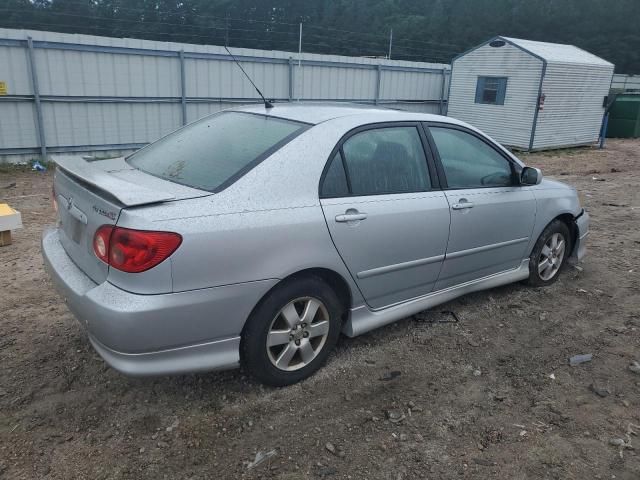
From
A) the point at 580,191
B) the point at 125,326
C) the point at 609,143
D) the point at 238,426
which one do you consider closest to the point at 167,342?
the point at 125,326

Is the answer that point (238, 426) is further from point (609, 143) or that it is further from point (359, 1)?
point (359, 1)

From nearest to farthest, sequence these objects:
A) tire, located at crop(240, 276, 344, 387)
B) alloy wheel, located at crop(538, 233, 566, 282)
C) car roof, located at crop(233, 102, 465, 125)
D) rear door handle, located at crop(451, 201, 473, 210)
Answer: tire, located at crop(240, 276, 344, 387)
car roof, located at crop(233, 102, 465, 125)
rear door handle, located at crop(451, 201, 473, 210)
alloy wheel, located at crop(538, 233, 566, 282)

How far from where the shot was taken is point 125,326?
251 centimetres

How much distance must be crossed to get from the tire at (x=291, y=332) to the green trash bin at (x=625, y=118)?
21301mm

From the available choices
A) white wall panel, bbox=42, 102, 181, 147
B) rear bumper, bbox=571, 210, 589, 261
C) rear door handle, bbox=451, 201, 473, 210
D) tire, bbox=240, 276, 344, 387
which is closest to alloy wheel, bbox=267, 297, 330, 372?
tire, bbox=240, 276, 344, 387

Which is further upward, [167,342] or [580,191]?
[167,342]

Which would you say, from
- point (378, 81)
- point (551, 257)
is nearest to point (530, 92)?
point (378, 81)

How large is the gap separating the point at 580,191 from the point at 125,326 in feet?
30.9

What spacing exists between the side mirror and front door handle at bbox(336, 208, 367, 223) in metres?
1.74

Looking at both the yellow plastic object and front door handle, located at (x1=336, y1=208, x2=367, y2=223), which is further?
the yellow plastic object

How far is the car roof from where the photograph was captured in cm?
342

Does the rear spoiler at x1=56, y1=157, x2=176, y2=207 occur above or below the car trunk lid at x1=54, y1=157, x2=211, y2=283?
above

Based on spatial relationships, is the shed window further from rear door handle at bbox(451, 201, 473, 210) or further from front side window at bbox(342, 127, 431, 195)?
front side window at bbox(342, 127, 431, 195)

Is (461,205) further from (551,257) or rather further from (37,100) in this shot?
(37,100)
